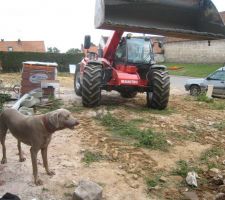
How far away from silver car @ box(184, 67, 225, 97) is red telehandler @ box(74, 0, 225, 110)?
483cm

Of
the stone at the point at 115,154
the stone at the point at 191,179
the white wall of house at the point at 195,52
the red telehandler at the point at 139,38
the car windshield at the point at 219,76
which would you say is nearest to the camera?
the stone at the point at 191,179

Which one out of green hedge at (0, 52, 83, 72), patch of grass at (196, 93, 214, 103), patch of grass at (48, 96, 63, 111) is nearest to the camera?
patch of grass at (48, 96, 63, 111)

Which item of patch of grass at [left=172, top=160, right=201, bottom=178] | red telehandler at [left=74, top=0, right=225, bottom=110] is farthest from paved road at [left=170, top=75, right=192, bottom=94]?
patch of grass at [left=172, top=160, right=201, bottom=178]

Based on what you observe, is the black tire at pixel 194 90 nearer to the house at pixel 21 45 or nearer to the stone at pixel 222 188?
the stone at pixel 222 188

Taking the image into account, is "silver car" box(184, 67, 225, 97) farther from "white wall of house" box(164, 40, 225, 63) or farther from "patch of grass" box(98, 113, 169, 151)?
"white wall of house" box(164, 40, 225, 63)

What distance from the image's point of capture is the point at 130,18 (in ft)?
33.3

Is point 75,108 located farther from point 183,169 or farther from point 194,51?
point 194,51

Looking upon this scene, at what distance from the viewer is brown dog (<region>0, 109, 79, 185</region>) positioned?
575 centimetres

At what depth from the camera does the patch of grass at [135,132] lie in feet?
27.5

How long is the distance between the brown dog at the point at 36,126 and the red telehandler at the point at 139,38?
11.1 feet

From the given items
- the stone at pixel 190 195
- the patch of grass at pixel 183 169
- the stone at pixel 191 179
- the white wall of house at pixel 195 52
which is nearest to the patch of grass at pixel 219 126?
the patch of grass at pixel 183 169

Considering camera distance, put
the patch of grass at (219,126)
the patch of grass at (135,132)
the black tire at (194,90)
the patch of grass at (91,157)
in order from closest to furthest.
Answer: the patch of grass at (91,157) < the patch of grass at (135,132) < the patch of grass at (219,126) < the black tire at (194,90)

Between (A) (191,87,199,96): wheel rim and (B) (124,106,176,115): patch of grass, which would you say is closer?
(B) (124,106,176,115): patch of grass

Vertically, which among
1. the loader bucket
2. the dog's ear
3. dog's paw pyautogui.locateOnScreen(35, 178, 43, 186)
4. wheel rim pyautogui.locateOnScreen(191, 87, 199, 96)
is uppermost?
the loader bucket
